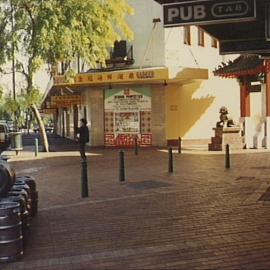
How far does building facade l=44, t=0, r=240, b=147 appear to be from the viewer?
27.0 meters

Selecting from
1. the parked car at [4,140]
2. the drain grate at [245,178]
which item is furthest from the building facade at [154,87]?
the drain grate at [245,178]

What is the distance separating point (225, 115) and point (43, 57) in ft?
29.7

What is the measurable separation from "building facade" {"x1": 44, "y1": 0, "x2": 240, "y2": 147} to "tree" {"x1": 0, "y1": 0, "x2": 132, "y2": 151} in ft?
9.38

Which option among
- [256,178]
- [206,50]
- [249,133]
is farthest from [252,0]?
[206,50]

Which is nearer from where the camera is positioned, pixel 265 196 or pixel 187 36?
pixel 265 196

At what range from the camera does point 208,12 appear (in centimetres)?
805

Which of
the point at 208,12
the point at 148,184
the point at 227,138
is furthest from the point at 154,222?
the point at 227,138

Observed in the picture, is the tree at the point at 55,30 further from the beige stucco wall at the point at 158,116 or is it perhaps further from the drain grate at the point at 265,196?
the drain grate at the point at 265,196

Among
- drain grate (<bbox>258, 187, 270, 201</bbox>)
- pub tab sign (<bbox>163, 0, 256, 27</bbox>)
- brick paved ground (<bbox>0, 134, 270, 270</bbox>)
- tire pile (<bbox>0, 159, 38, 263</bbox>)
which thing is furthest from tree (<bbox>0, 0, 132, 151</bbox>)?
tire pile (<bbox>0, 159, 38, 263</bbox>)

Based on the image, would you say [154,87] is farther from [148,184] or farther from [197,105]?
[148,184]

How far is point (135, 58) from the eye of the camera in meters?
27.7

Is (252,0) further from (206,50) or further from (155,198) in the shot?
(206,50)

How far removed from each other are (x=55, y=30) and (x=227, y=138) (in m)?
9.19

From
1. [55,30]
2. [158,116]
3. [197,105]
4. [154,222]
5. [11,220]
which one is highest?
[55,30]
